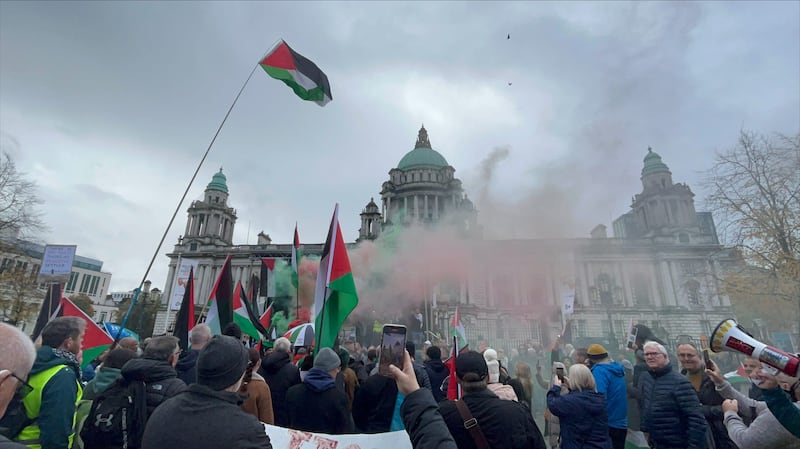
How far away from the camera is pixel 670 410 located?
4176 millimetres

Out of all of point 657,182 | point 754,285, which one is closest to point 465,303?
point 754,285

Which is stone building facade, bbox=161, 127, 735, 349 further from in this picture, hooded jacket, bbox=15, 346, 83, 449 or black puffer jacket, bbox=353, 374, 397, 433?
hooded jacket, bbox=15, 346, 83, 449

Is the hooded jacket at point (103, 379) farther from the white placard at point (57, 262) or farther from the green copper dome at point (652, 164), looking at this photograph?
the green copper dome at point (652, 164)

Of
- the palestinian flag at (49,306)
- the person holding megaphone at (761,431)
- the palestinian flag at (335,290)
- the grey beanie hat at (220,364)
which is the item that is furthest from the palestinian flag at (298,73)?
the person holding megaphone at (761,431)

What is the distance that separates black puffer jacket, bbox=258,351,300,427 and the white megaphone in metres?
4.56

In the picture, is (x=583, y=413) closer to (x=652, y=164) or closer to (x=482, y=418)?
(x=482, y=418)

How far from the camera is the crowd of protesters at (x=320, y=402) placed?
1.94 m

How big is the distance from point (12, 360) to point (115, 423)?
6.24 feet

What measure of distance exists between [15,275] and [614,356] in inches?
1440

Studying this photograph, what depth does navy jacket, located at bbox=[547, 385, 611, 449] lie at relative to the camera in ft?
12.8

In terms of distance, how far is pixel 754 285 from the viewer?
Answer: 17859mm

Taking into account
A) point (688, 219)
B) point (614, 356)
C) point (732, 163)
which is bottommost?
point (614, 356)

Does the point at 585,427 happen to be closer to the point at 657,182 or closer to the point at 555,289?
the point at 555,289

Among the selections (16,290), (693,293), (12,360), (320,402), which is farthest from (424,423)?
(693,293)
